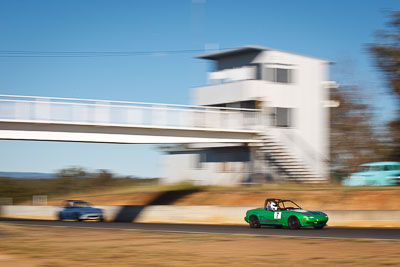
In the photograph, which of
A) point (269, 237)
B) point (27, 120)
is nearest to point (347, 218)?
point (269, 237)

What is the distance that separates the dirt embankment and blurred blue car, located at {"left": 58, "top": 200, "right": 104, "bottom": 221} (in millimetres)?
6896

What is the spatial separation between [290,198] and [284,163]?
281 inches

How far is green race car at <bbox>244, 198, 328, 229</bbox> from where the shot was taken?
24.2 meters

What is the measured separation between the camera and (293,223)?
24.7 meters

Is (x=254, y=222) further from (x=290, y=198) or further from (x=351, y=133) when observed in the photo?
(x=351, y=133)

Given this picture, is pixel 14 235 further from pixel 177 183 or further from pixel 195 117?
pixel 177 183

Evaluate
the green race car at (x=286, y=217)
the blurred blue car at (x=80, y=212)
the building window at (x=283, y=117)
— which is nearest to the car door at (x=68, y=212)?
the blurred blue car at (x=80, y=212)

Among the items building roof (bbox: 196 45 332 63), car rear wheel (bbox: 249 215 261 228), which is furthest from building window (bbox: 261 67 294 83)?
car rear wheel (bbox: 249 215 261 228)

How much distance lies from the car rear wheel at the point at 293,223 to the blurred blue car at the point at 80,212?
1526 centimetres

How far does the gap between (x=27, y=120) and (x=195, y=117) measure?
35.1ft

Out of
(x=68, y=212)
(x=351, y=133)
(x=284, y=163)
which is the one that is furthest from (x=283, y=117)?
(x=351, y=133)

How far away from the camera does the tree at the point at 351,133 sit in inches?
2867

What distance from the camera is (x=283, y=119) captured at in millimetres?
46781

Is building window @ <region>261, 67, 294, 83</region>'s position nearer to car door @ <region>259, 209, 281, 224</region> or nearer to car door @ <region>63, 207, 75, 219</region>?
car door @ <region>63, 207, 75, 219</region>
